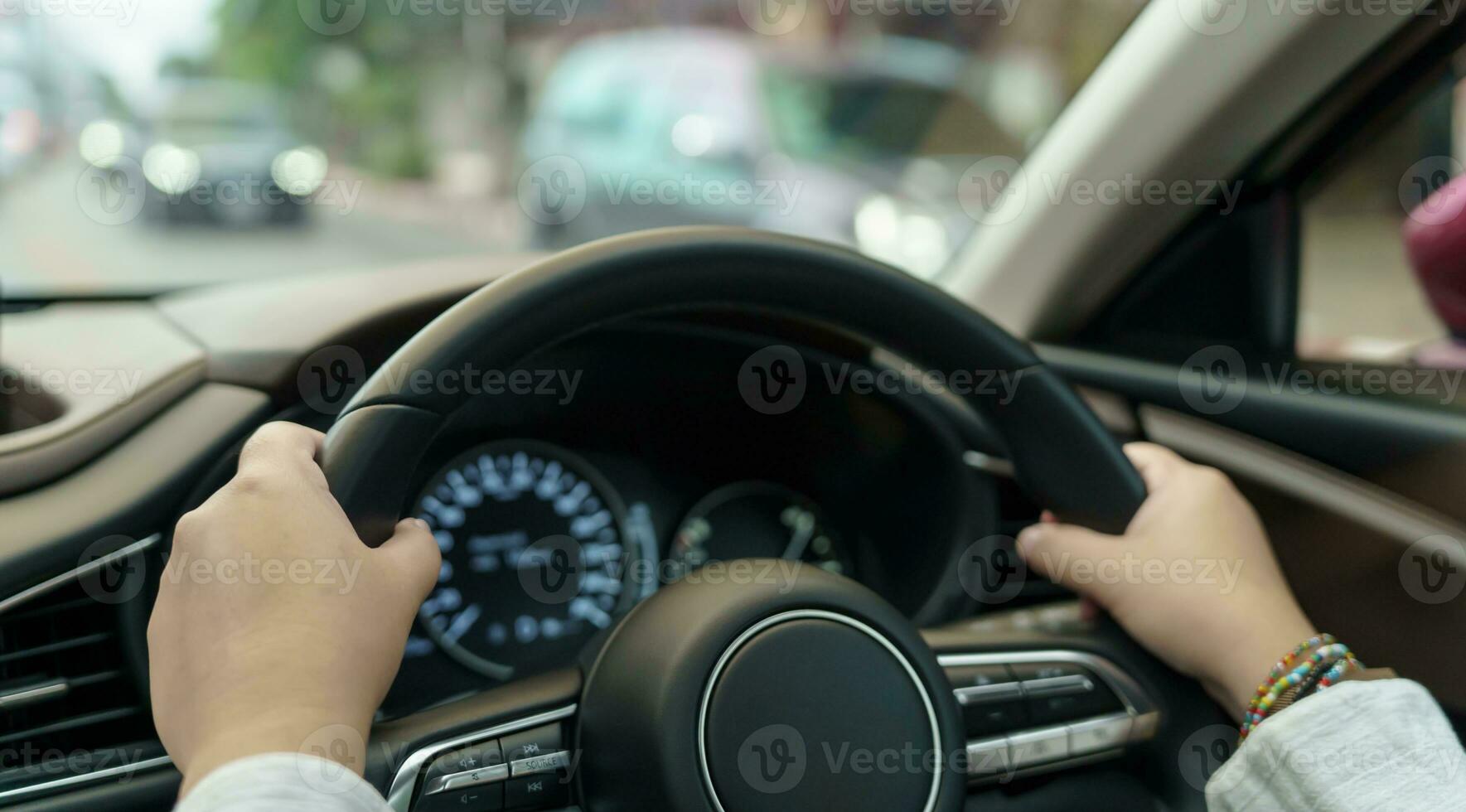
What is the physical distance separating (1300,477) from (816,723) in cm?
74

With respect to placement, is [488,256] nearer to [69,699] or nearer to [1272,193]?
[69,699]

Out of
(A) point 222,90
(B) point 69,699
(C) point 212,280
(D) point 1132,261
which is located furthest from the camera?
(A) point 222,90

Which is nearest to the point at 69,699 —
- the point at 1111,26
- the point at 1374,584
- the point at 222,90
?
the point at 1374,584

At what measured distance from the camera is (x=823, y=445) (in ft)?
5.89

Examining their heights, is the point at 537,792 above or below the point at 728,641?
below

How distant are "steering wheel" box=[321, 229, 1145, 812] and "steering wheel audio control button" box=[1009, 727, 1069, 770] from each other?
0.11 m

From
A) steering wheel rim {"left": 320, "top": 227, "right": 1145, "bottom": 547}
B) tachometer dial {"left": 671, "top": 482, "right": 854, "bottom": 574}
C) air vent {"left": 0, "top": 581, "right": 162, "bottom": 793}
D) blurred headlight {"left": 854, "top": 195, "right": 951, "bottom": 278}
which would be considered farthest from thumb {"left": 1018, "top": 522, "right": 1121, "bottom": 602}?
blurred headlight {"left": 854, "top": 195, "right": 951, "bottom": 278}

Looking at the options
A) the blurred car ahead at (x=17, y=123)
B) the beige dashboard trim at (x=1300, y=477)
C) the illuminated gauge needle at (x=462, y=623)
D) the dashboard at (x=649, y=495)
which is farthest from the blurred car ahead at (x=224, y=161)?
the beige dashboard trim at (x=1300, y=477)

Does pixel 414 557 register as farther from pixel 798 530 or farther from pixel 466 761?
pixel 798 530

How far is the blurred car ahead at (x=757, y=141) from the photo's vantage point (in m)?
5.32

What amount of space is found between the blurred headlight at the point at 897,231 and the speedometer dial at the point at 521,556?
89.0 inches

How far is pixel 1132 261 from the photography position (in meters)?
1.76

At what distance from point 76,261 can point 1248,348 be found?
1965mm

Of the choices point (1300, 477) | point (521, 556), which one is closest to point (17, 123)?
point (521, 556)
